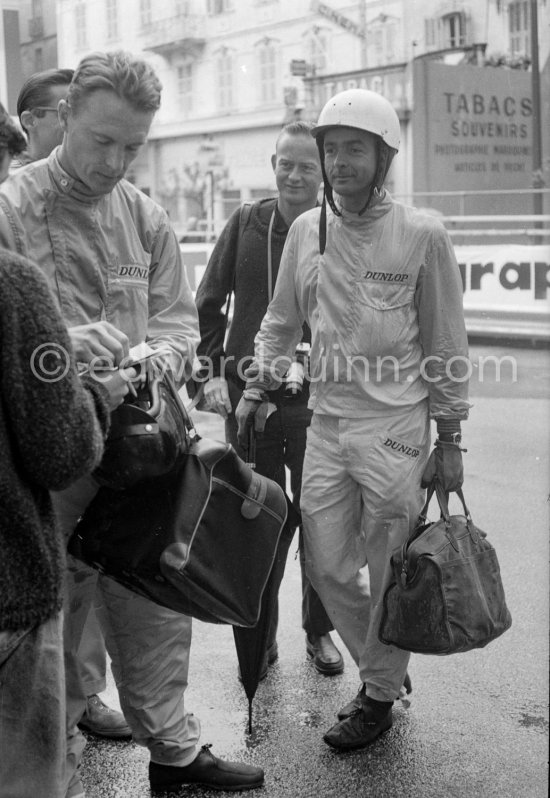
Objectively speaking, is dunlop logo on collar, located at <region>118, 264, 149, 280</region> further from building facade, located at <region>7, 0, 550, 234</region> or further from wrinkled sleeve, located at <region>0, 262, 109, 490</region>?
building facade, located at <region>7, 0, 550, 234</region>

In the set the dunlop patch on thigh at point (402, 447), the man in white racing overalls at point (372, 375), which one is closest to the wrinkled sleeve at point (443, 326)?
the man in white racing overalls at point (372, 375)

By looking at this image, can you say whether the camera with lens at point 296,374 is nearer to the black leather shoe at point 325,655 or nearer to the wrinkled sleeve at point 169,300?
the wrinkled sleeve at point 169,300

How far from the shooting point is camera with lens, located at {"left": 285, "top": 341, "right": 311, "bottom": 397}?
3.92 m

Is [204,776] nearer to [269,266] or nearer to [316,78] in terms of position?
[269,266]

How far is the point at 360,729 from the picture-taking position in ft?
10.8

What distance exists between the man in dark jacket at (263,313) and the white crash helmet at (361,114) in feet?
2.44

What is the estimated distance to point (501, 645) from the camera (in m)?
4.06

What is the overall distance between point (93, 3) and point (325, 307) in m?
23.5

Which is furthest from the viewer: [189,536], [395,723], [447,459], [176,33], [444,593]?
[176,33]

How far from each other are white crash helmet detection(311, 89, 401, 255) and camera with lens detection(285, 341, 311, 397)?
2.15 feet

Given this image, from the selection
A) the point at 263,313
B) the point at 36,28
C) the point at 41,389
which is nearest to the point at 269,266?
the point at 263,313

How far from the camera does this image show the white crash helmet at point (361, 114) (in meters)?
3.28

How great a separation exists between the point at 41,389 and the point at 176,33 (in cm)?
3961

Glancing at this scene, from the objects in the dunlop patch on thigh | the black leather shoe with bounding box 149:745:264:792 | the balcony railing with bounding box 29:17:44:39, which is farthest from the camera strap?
the balcony railing with bounding box 29:17:44:39
